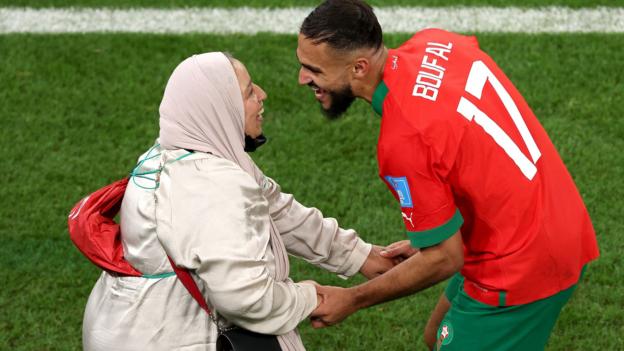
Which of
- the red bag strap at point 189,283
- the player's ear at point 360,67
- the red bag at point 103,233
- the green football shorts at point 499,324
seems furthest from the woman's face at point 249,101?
the green football shorts at point 499,324

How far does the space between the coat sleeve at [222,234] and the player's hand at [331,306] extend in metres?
0.39

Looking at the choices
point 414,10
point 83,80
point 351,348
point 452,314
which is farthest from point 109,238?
point 414,10

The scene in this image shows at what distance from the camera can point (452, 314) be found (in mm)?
4488

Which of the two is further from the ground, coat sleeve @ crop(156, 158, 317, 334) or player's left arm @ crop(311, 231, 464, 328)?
coat sleeve @ crop(156, 158, 317, 334)

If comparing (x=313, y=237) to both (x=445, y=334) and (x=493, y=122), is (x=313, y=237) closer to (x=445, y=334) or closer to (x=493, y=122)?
(x=445, y=334)

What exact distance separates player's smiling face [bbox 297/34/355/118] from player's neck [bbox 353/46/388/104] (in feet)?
0.16

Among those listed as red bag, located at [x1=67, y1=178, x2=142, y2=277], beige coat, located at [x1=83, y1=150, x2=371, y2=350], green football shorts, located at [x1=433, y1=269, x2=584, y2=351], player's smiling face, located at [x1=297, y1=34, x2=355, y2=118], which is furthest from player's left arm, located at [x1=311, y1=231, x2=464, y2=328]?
red bag, located at [x1=67, y1=178, x2=142, y2=277]

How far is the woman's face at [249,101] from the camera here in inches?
159

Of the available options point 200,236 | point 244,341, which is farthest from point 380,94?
point 244,341

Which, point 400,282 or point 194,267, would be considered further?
point 400,282

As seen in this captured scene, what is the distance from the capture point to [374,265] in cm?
480

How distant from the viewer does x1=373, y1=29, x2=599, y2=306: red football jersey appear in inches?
156

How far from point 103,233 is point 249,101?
664mm

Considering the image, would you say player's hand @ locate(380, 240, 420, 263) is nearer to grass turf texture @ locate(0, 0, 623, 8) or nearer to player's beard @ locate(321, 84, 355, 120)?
player's beard @ locate(321, 84, 355, 120)
